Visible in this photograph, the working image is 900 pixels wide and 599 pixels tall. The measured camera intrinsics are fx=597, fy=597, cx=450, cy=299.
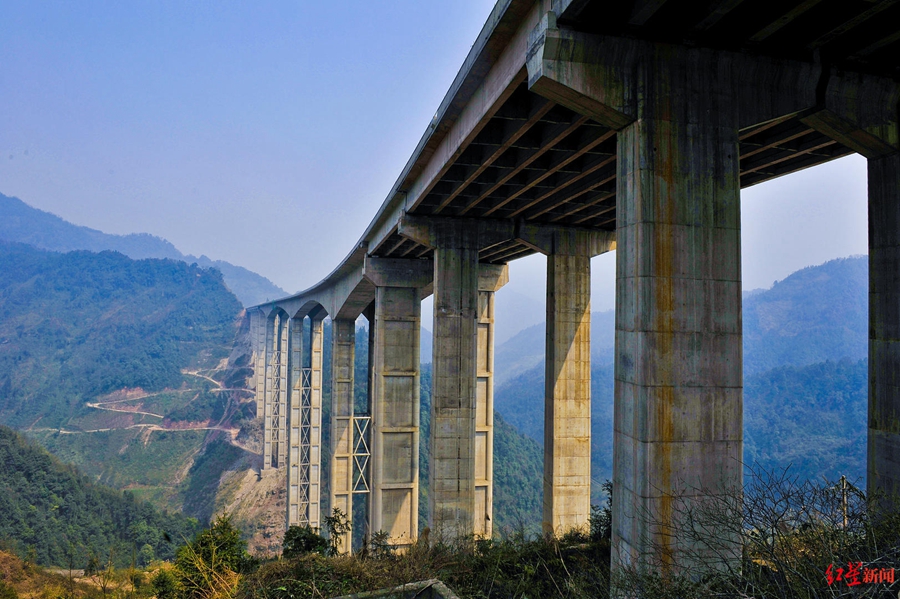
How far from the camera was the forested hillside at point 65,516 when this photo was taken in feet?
162

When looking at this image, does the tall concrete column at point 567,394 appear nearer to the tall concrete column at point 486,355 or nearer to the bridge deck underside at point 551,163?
the bridge deck underside at point 551,163

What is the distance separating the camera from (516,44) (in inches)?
466

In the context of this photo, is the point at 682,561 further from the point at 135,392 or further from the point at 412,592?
the point at 135,392

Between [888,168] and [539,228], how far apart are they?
1445cm

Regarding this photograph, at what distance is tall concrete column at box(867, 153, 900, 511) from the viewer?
1194cm

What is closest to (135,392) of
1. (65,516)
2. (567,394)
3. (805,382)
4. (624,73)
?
(65,516)

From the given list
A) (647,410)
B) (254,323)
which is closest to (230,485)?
(254,323)

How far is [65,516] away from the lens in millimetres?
56625

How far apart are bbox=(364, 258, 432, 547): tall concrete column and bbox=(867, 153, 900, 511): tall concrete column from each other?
2305 cm

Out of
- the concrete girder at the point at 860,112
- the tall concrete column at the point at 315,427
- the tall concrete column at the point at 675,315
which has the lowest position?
the tall concrete column at the point at 315,427

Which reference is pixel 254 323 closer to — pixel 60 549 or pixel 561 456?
pixel 60 549

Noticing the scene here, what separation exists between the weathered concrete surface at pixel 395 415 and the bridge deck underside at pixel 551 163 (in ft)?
31.2

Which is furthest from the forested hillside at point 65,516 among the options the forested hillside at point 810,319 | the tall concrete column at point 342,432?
the forested hillside at point 810,319

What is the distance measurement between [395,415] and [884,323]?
24786 millimetres
